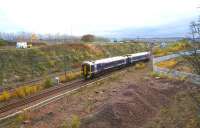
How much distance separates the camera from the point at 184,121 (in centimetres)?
2497

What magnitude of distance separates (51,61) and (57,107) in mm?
30993

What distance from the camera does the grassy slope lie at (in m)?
49.2

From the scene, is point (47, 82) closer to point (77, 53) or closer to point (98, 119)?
point (98, 119)

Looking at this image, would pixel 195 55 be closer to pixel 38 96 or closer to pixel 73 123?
pixel 73 123

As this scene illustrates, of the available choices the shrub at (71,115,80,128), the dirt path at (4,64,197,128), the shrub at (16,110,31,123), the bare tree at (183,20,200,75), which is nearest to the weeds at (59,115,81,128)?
the shrub at (71,115,80,128)

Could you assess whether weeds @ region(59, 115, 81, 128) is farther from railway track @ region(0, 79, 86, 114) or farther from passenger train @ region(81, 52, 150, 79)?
passenger train @ region(81, 52, 150, 79)

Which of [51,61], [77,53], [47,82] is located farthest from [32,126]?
[77,53]

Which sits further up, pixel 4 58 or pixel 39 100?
pixel 4 58

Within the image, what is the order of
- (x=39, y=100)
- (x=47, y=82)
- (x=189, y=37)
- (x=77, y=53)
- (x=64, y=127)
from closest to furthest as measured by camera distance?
(x=189, y=37) → (x=64, y=127) → (x=39, y=100) → (x=47, y=82) → (x=77, y=53)

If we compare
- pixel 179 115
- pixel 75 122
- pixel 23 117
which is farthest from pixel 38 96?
pixel 179 115

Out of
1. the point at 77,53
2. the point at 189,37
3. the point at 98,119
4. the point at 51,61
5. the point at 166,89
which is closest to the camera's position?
the point at 189,37

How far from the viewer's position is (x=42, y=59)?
57469 millimetres

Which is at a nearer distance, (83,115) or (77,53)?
(83,115)

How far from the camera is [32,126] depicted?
894 inches
